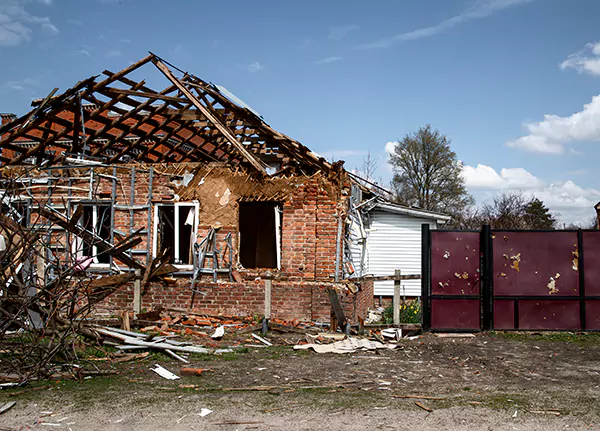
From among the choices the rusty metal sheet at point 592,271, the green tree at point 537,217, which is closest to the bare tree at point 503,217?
the green tree at point 537,217

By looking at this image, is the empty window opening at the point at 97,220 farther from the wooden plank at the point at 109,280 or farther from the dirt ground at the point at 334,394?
the dirt ground at the point at 334,394

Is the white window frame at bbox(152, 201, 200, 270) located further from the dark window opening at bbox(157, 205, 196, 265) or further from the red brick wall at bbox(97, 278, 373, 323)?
the red brick wall at bbox(97, 278, 373, 323)

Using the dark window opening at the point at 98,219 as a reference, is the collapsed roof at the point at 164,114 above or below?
above

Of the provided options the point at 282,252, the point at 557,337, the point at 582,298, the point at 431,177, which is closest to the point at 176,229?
the point at 282,252

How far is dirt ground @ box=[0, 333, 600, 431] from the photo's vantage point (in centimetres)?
560

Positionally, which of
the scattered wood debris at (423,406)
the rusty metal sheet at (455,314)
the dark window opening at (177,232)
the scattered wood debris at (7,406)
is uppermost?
the dark window opening at (177,232)

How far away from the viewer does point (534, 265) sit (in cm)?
1123

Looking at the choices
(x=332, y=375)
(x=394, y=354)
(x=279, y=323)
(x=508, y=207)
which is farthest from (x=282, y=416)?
(x=508, y=207)

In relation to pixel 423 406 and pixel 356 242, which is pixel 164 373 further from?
pixel 356 242

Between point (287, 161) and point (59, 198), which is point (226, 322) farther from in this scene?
point (59, 198)

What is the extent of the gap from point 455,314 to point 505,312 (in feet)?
3.39

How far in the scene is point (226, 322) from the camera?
11.7 m

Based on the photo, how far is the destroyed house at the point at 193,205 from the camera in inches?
478

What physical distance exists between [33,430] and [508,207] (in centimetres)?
3712
